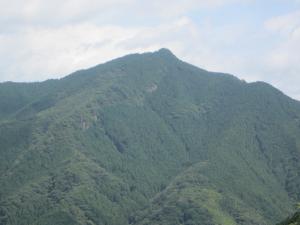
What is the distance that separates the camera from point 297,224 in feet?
615

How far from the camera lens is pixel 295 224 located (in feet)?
618

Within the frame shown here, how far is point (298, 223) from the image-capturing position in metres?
189

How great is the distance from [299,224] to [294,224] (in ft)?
10.3

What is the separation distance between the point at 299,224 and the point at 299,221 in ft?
25.2

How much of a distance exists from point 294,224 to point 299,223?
183 centimetres

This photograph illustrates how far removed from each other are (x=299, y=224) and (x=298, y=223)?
7.42ft

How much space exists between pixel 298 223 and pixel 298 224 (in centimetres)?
166

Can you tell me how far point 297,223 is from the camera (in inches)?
7446

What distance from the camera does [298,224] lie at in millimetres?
187375

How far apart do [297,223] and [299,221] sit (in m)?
5.41

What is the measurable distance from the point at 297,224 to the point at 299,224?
854 mm

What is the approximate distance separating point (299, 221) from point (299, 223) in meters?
6.03

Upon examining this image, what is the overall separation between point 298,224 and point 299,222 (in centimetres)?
340

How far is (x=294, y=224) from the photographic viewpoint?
623 feet
